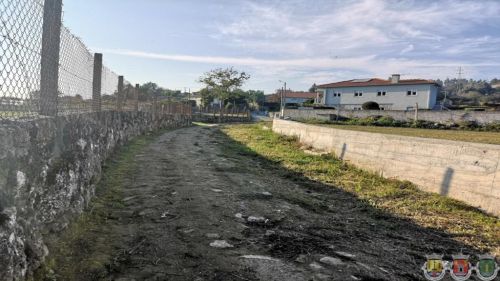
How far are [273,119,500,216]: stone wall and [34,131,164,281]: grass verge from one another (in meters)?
5.52

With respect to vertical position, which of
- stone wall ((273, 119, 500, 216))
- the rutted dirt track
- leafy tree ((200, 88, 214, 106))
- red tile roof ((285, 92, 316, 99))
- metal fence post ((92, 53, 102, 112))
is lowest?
the rutted dirt track

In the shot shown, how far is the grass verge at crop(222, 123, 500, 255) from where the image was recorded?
5.41 metres

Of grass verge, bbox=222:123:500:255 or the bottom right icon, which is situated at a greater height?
grass verge, bbox=222:123:500:255

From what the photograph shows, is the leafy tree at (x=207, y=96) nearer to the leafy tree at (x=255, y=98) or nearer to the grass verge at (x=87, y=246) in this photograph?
the leafy tree at (x=255, y=98)

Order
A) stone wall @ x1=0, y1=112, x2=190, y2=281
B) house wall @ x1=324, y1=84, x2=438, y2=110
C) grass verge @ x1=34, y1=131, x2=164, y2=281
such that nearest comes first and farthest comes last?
stone wall @ x1=0, y1=112, x2=190, y2=281 → grass verge @ x1=34, y1=131, x2=164, y2=281 → house wall @ x1=324, y1=84, x2=438, y2=110

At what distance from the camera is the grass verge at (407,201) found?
5.41 meters

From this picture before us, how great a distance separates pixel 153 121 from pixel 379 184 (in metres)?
14.2

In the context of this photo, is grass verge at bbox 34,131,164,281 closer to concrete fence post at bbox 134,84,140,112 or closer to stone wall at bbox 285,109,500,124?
concrete fence post at bbox 134,84,140,112

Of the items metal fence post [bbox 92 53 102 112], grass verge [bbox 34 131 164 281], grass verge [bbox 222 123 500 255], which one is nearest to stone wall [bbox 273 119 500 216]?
grass verge [bbox 222 123 500 255]

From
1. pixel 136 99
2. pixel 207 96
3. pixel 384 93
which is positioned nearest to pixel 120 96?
pixel 136 99

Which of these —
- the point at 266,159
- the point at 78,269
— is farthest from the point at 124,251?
the point at 266,159

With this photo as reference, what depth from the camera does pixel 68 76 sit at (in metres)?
5.62

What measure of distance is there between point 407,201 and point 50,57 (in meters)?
5.89

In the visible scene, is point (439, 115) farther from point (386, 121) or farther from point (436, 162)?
point (436, 162)
